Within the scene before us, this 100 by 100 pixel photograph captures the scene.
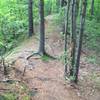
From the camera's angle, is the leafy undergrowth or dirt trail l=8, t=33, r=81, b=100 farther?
dirt trail l=8, t=33, r=81, b=100

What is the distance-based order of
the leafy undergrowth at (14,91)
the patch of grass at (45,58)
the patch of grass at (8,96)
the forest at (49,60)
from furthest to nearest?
the patch of grass at (45,58), the forest at (49,60), the leafy undergrowth at (14,91), the patch of grass at (8,96)

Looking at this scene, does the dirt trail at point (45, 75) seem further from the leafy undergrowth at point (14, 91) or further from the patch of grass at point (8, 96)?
the patch of grass at point (8, 96)

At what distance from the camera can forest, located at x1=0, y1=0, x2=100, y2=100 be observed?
10953 mm

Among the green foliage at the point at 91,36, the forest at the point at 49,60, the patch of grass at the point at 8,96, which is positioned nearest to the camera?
the patch of grass at the point at 8,96

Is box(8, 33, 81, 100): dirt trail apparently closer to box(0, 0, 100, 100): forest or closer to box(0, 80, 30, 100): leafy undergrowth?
box(0, 0, 100, 100): forest

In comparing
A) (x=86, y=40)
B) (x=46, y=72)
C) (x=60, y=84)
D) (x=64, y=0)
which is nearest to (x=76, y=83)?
(x=60, y=84)

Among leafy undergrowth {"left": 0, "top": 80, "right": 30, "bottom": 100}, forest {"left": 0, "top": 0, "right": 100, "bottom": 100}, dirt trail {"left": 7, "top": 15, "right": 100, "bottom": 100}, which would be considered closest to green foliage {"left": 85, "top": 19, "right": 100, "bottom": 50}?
forest {"left": 0, "top": 0, "right": 100, "bottom": 100}

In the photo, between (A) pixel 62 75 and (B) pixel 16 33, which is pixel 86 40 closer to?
(B) pixel 16 33

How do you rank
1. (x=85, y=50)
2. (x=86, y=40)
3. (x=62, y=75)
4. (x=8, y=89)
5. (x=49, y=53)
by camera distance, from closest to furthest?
(x=8, y=89) → (x=62, y=75) → (x=49, y=53) → (x=85, y=50) → (x=86, y=40)

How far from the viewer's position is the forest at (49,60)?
35.9 ft

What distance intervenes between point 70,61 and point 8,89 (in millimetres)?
3266

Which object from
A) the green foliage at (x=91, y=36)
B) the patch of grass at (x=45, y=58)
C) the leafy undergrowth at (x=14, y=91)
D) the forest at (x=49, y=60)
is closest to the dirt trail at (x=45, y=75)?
the forest at (x=49, y=60)

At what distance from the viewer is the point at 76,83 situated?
12031 millimetres

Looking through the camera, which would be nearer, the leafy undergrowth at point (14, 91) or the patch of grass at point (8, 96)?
the patch of grass at point (8, 96)
